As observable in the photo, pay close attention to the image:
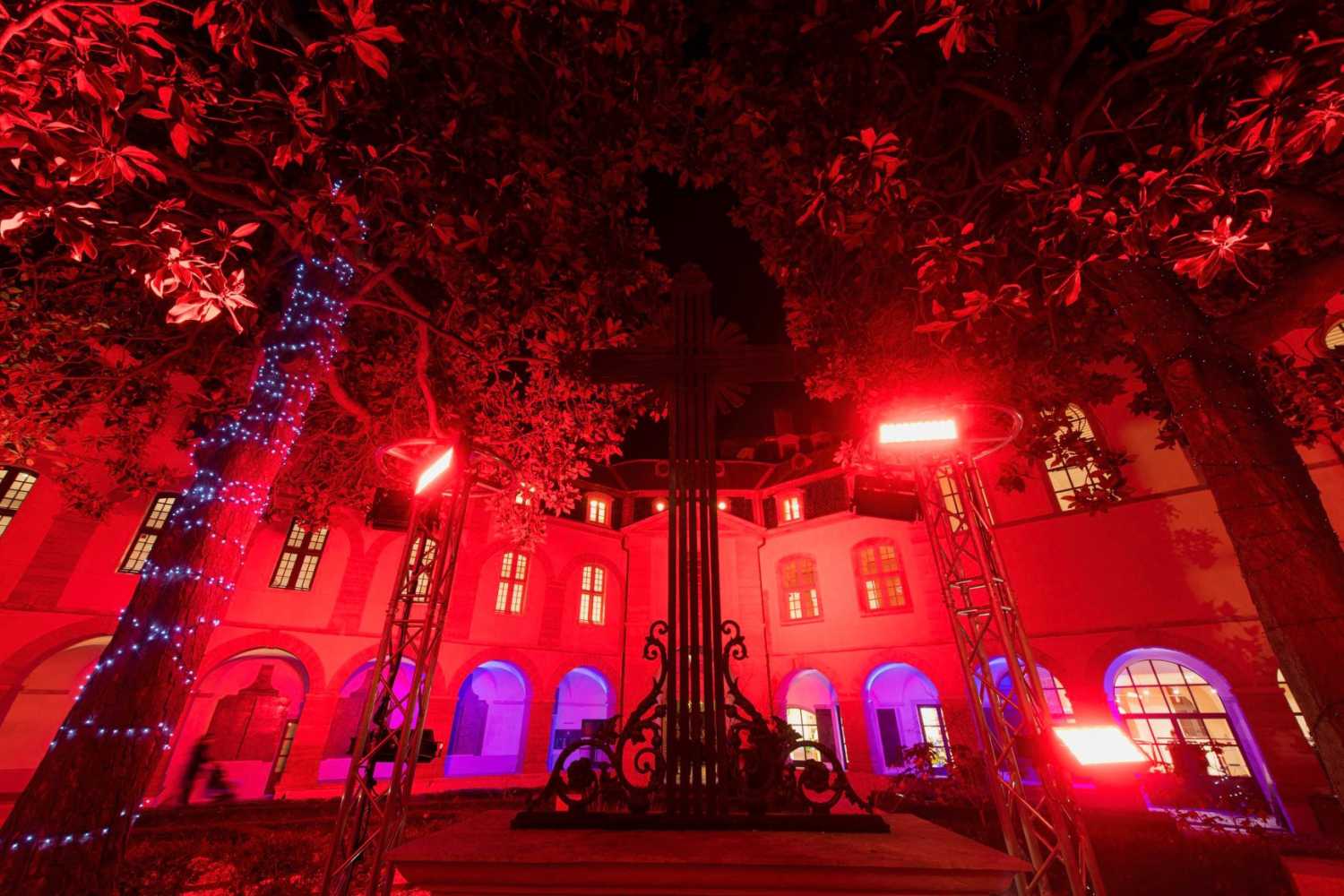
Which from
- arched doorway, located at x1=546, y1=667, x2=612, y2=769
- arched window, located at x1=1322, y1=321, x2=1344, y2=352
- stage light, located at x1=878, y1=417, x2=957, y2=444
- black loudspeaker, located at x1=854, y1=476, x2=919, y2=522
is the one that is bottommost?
arched doorway, located at x1=546, y1=667, x2=612, y2=769

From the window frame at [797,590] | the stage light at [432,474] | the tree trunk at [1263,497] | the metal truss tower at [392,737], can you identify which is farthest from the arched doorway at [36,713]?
the tree trunk at [1263,497]

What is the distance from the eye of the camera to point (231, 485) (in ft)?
16.7

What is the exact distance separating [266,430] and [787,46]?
695 centimetres

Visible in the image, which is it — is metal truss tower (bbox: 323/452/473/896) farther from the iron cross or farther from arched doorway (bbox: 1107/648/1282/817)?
arched doorway (bbox: 1107/648/1282/817)

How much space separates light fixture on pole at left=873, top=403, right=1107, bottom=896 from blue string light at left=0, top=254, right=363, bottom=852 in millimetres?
6072

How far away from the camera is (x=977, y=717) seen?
4879 mm

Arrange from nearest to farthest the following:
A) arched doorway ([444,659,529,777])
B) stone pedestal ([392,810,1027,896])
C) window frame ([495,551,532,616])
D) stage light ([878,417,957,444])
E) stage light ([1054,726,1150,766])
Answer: stone pedestal ([392,810,1027,896])
stage light ([878,417,957,444])
stage light ([1054,726,1150,766])
window frame ([495,551,532,616])
arched doorway ([444,659,529,777])

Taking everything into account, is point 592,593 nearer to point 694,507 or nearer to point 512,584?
point 512,584

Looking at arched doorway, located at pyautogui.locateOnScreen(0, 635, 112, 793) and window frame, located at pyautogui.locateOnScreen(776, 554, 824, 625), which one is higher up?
window frame, located at pyautogui.locateOnScreen(776, 554, 824, 625)

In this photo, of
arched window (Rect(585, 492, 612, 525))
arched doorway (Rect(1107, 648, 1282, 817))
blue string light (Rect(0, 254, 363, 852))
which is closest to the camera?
blue string light (Rect(0, 254, 363, 852))

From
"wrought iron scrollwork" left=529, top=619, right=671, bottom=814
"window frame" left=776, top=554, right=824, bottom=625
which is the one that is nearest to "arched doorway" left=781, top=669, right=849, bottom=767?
"window frame" left=776, top=554, right=824, bottom=625

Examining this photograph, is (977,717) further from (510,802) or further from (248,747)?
(248,747)

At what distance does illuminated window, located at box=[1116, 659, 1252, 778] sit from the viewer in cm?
1020

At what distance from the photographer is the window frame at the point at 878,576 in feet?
Result: 50.0
